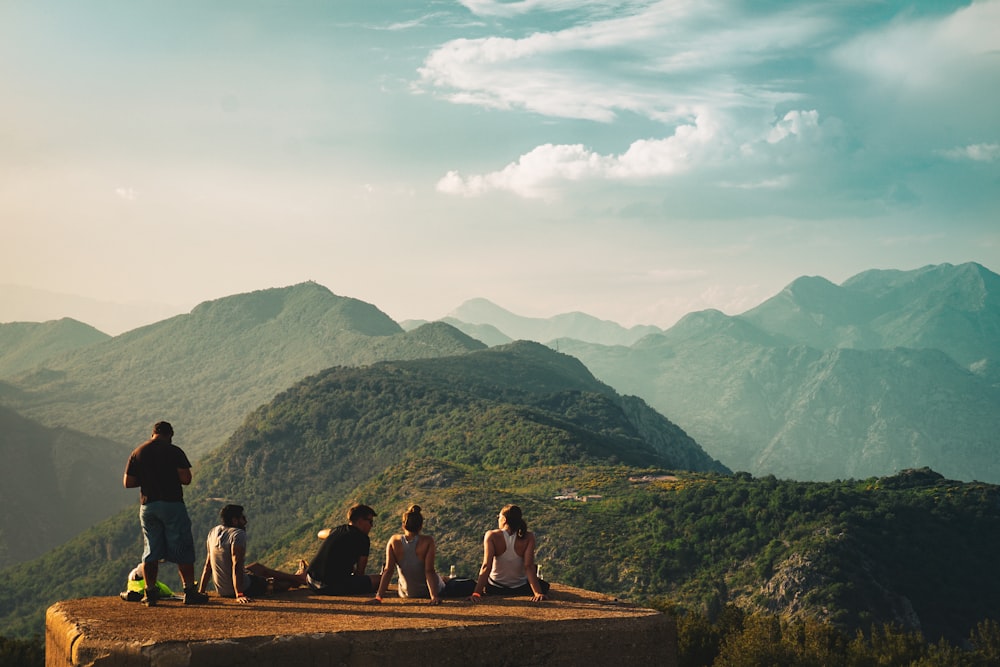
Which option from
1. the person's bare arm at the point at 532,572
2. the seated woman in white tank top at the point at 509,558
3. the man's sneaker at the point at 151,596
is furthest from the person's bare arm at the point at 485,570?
the man's sneaker at the point at 151,596

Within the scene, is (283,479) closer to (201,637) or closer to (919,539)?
(919,539)

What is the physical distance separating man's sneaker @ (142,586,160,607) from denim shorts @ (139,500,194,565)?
0.46m

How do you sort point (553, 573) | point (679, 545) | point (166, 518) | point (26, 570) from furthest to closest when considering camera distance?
1. point (26, 570)
2. point (679, 545)
3. point (553, 573)
4. point (166, 518)

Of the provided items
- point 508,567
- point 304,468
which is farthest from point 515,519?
point 304,468

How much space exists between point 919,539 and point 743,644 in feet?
240

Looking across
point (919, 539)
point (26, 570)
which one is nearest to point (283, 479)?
point (26, 570)

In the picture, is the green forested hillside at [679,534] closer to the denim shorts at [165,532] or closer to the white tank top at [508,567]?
the white tank top at [508,567]

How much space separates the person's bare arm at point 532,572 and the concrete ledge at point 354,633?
25cm

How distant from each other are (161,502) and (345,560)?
296 centimetres

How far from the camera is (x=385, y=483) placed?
463 ft

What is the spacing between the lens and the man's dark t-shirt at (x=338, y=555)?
48.3 feet

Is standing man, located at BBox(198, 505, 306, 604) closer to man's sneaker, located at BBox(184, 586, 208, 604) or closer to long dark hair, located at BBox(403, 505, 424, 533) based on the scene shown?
man's sneaker, located at BBox(184, 586, 208, 604)

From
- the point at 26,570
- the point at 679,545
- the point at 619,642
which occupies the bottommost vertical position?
the point at 26,570

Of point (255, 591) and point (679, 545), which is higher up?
point (255, 591)
